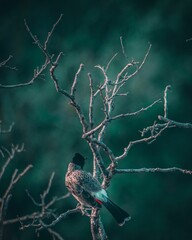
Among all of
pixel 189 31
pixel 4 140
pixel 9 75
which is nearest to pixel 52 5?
pixel 9 75

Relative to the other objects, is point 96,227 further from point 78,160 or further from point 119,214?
point 78,160

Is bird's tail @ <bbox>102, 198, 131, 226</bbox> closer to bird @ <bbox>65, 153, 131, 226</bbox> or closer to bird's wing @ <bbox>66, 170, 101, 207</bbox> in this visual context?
bird @ <bbox>65, 153, 131, 226</bbox>

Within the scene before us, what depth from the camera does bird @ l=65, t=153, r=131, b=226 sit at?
4586 millimetres

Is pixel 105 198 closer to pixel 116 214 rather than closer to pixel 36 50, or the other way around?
pixel 116 214

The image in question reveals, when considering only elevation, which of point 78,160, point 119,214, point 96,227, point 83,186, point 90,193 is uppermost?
point 78,160

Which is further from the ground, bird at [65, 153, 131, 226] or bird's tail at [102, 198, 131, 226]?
bird at [65, 153, 131, 226]

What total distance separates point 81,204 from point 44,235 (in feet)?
23.0

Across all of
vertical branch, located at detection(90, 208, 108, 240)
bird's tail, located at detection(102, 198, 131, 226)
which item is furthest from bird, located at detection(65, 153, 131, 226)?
vertical branch, located at detection(90, 208, 108, 240)

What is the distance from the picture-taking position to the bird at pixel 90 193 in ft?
15.0

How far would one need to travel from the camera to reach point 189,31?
1401 cm

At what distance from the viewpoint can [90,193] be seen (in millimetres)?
4730

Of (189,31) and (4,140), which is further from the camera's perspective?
(189,31)

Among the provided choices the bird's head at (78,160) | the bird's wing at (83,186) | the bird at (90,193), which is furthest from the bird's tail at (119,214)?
the bird's head at (78,160)

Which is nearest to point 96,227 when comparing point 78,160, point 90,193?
point 90,193
